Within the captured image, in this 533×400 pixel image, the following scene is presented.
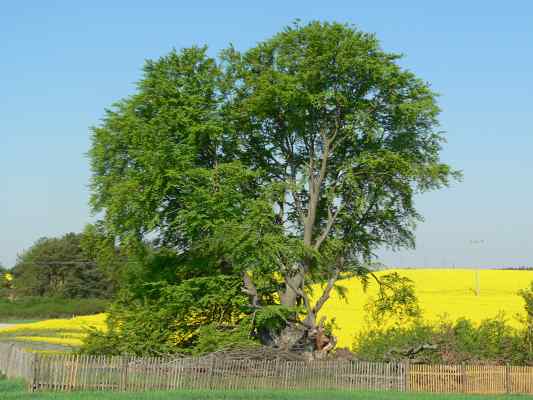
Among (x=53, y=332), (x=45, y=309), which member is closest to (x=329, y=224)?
(x=53, y=332)

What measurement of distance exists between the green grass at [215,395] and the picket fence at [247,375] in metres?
1.20

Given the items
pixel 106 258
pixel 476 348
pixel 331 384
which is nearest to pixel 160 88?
pixel 106 258

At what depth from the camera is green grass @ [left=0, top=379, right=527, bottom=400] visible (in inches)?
1080

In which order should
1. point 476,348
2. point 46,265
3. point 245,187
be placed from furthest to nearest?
point 46,265 → point 245,187 → point 476,348

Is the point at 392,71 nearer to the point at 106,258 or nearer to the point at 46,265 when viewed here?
the point at 106,258

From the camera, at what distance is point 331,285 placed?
41156 mm

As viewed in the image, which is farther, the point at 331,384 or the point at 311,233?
the point at 311,233

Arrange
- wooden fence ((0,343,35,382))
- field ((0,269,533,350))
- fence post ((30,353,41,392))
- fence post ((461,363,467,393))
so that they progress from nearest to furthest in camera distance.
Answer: fence post ((30,353,41,392)), wooden fence ((0,343,35,382)), fence post ((461,363,467,393)), field ((0,269,533,350))

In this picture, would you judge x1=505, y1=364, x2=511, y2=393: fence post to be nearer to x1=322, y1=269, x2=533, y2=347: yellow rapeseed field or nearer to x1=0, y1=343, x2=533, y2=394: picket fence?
x1=0, y1=343, x2=533, y2=394: picket fence

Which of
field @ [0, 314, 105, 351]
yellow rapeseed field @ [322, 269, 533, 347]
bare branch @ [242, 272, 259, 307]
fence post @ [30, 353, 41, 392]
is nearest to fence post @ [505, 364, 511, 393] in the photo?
yellow rapeseed field @ [322, 269, 533, 347]

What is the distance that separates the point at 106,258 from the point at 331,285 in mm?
11971

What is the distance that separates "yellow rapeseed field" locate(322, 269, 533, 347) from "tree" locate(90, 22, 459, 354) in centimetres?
661

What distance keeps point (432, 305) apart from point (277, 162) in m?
21.1

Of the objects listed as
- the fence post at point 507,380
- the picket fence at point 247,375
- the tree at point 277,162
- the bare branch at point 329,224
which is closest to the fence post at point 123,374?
the picket fence at point 247,375
